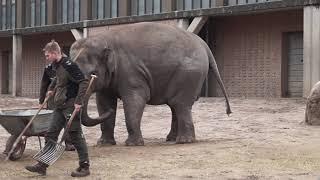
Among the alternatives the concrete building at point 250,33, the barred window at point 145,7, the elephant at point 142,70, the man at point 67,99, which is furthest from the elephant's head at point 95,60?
the barred window at point 145,7

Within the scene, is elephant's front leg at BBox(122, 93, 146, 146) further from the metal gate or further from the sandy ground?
the metal gate

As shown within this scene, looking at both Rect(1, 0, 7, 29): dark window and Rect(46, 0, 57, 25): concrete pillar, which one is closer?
Rect(46, 0, 57, 25): concrete pillar

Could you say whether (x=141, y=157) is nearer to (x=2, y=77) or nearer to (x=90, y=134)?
(x=90, y=134)

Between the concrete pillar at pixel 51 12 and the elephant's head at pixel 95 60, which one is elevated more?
the concrete pillar at pixel 51 12

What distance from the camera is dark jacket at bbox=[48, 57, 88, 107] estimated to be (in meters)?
7.82

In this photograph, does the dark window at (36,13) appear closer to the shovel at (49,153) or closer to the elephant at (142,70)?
the elephant at (142,70)

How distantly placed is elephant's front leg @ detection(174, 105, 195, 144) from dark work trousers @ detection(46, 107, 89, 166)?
361 cm

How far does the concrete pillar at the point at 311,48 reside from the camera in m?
20.3

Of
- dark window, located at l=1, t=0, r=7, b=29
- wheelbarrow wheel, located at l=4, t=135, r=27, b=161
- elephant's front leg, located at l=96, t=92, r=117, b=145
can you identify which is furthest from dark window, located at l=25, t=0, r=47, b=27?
wheelbarrow wheel, located at l=4, t=135, r=27, b=161

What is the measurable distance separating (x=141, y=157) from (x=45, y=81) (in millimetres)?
1783

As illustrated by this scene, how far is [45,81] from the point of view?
8969 mm

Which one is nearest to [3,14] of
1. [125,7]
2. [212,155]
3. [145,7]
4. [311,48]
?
[125,7]

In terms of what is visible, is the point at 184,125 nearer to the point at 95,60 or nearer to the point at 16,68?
the point at 95,60

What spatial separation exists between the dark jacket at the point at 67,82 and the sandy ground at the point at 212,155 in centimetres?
93
